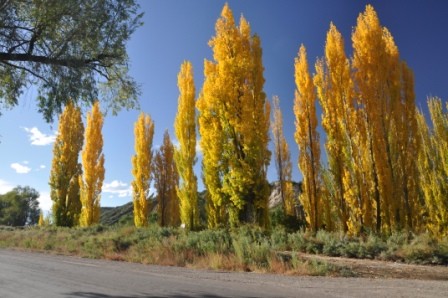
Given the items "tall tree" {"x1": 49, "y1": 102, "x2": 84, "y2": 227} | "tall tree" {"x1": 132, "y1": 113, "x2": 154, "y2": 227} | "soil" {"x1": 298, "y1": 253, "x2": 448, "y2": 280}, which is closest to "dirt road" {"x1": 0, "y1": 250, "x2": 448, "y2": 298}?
"soil" {"x1": 298, "y1": 253, "x2": 448, "y2": 280}

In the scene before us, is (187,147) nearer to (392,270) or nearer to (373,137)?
(373,137)

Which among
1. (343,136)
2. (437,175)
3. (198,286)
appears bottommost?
(198,286)

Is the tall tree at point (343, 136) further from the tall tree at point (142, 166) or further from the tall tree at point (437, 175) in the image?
the tall tree at point (142, 166)

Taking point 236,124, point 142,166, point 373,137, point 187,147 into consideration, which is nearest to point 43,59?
point 236,124

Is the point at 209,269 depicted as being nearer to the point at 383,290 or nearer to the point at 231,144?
the point at 383,290

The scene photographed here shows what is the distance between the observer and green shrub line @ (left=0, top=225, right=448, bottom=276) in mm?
11395

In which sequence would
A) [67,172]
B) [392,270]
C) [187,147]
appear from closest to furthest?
[392,270]
[187,147]
[67,172]

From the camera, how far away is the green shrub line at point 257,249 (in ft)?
37.4

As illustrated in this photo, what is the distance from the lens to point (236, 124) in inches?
725

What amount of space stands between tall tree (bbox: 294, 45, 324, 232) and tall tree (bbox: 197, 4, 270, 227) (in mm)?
4011

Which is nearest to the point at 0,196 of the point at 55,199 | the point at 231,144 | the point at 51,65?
the point at 55,199

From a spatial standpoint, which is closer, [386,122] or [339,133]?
[386,122]

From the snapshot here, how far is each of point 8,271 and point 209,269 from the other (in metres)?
5.75

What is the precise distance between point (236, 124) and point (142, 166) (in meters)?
15.2
